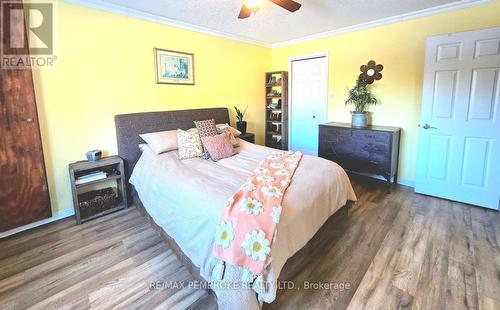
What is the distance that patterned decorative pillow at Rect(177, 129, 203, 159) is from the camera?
2941mm

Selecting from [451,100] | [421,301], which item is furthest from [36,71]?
[451,100]

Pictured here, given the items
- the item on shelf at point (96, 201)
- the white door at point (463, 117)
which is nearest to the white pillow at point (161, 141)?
the item on shelf at point (96, 201)

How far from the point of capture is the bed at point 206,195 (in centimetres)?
162

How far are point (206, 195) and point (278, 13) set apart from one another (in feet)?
8.72

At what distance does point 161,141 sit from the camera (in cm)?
305

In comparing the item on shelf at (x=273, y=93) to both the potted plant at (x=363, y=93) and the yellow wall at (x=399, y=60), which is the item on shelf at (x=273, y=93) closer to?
the yellow wall at (x=399, y=60)

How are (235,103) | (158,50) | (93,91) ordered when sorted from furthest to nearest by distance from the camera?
1. (235,103)
2. (158,50)
3. (93,91)

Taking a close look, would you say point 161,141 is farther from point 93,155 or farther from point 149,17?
point 149,17

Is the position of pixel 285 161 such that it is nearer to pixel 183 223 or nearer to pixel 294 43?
pixel 183 223

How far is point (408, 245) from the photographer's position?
2275 millimetres

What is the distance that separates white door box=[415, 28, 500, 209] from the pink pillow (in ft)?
8.45

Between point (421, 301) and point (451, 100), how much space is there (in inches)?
97.9

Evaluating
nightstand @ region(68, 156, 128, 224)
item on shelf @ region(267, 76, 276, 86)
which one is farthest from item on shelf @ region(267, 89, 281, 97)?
nightstand @ region(68, 156, 128, 224)

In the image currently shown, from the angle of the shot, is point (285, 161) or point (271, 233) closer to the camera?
point (271, 233)
